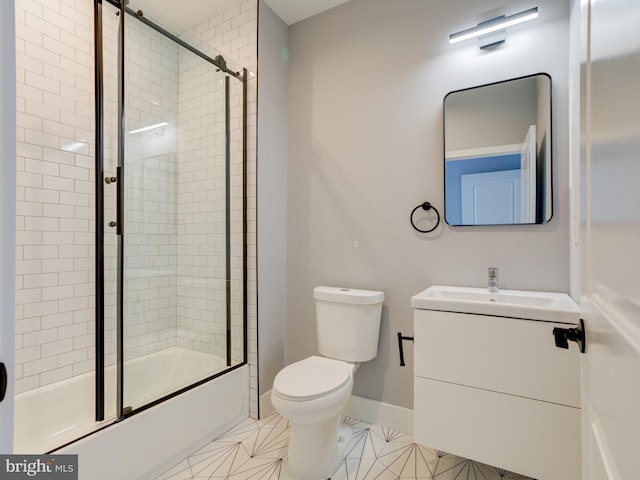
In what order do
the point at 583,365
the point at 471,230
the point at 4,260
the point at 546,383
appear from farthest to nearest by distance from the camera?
the point at 471,230, the point at 546,383, the point at 583,365, the point at 4,260

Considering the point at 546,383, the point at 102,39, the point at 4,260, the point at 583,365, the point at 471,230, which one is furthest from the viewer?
the point at 471,230

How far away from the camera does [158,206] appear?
6.72 ft

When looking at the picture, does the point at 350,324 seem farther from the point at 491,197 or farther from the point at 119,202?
the point at 119,202

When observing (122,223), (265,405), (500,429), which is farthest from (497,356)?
(122,223)

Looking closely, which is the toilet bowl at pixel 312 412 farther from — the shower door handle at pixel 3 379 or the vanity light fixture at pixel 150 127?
the vanity light fixture at pixel 150 127

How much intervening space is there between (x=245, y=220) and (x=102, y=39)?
122cm

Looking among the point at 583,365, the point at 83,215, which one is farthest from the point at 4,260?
the point at 83,215

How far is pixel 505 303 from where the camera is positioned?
1413 mm

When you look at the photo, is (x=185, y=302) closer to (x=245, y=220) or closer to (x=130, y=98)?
(x=245, y=220)

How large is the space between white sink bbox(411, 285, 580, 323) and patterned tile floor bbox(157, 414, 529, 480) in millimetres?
856

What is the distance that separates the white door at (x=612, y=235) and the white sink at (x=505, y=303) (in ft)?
2.20

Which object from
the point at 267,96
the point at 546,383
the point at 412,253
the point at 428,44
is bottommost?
the point at 546,383

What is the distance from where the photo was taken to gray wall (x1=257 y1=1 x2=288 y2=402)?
2.20 m

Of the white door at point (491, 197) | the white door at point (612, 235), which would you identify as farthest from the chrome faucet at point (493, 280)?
the white door at point (612, 235)
